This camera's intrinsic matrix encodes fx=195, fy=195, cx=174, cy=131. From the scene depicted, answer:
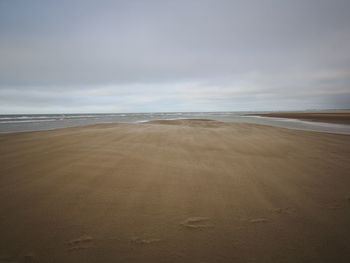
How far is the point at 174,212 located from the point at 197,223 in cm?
41

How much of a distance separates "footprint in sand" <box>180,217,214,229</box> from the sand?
1 cm

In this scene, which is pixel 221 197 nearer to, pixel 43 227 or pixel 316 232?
pixel 316 232

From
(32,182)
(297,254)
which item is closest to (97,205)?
(32,182)

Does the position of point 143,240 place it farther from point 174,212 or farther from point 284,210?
point 284,210

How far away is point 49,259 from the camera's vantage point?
6.70 ft

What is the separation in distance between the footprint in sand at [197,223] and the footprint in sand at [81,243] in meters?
1.15

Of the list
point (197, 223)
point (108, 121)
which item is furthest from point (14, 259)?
point (108, 121)

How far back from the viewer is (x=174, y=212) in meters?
2.91

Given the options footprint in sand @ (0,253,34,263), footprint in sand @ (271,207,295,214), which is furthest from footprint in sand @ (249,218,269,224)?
footprint in sand @ (0,253,34,263)

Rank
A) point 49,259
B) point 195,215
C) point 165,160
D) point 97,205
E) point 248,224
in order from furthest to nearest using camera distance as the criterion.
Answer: point 165,160
point 97,205
point 195,215
point 248,224
point 49,259

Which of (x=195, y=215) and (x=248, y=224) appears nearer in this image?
(x=248, y=224)

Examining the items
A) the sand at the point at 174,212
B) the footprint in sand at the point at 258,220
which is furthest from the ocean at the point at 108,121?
the footprint in sand at the point at 258,220

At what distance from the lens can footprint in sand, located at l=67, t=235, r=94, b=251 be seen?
2.19 m

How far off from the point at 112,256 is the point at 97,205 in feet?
3.73
